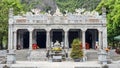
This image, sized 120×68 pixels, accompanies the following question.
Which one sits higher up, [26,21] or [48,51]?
[26,21]

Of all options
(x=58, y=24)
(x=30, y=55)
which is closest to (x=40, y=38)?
(x=58, y=24)

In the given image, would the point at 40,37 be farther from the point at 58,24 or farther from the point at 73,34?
the point at 58,24

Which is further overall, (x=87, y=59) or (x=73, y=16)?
(x=73, y=16)

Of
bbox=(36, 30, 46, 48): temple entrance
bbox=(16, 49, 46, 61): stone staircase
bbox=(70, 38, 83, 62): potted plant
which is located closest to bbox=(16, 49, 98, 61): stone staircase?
bbox=(16, 49, 46, 61): stone staircase

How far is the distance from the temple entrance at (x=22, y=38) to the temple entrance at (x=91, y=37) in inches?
345

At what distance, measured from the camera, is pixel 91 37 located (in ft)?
171

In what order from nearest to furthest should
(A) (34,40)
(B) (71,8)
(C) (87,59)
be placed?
1. (C) (87,59)
2. (A) (34,40)
3. (B) (71,8)

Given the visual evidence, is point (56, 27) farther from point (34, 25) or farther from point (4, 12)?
point (4, 12)

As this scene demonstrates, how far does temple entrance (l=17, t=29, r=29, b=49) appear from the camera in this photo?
5031cm

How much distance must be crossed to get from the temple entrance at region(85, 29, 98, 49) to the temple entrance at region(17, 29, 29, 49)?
28.7ft

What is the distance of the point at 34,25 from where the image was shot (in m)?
46.3

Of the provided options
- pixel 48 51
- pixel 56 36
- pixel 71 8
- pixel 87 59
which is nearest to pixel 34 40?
pixel 56 36

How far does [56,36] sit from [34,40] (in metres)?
3.33

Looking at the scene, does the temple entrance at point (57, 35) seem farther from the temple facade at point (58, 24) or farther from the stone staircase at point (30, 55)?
the stone staircase at point (30, 55)
